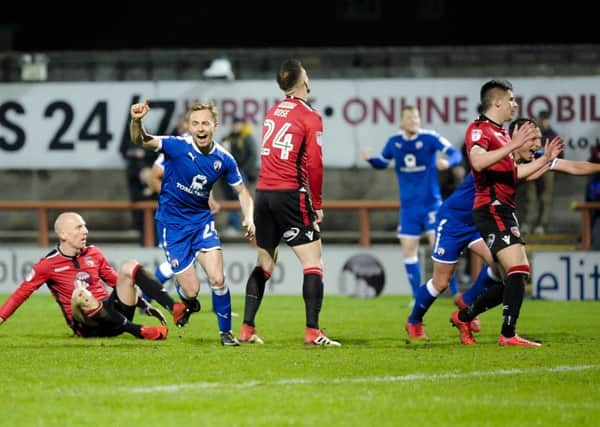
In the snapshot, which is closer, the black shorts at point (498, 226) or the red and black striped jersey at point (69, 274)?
the black shorts at point (498, 226)

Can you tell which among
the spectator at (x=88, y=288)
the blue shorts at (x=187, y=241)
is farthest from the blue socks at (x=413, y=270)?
the blue shorts at (x=187, y=241)

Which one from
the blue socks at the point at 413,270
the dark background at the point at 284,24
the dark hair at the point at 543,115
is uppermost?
the dark background at the point at 284,24

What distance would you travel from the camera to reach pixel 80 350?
34.4 feet

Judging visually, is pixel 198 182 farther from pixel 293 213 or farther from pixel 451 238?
pixel 451 238

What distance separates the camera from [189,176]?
11.0 m

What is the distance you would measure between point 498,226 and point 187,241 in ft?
7.74

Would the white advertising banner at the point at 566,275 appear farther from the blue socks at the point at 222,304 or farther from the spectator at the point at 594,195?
the blue socks at the point at 222,304

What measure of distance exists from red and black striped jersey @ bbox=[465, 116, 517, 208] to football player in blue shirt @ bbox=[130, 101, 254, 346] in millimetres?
1681

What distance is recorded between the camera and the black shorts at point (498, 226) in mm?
10508

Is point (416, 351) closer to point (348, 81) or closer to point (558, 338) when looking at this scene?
point (558, 338)

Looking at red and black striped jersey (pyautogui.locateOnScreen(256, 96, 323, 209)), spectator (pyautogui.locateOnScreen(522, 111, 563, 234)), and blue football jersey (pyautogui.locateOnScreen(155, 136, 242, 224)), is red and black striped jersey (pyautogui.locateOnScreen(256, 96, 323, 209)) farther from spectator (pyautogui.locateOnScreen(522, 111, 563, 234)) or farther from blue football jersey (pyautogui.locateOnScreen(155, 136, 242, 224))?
spectator (pyautogui.locateOnScreen(522, 111, 563, 234))

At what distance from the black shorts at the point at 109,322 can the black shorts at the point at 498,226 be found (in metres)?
2.84

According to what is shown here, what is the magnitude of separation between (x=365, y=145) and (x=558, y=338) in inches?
333

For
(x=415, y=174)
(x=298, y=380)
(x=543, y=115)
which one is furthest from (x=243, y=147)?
(x=298, y=380)
